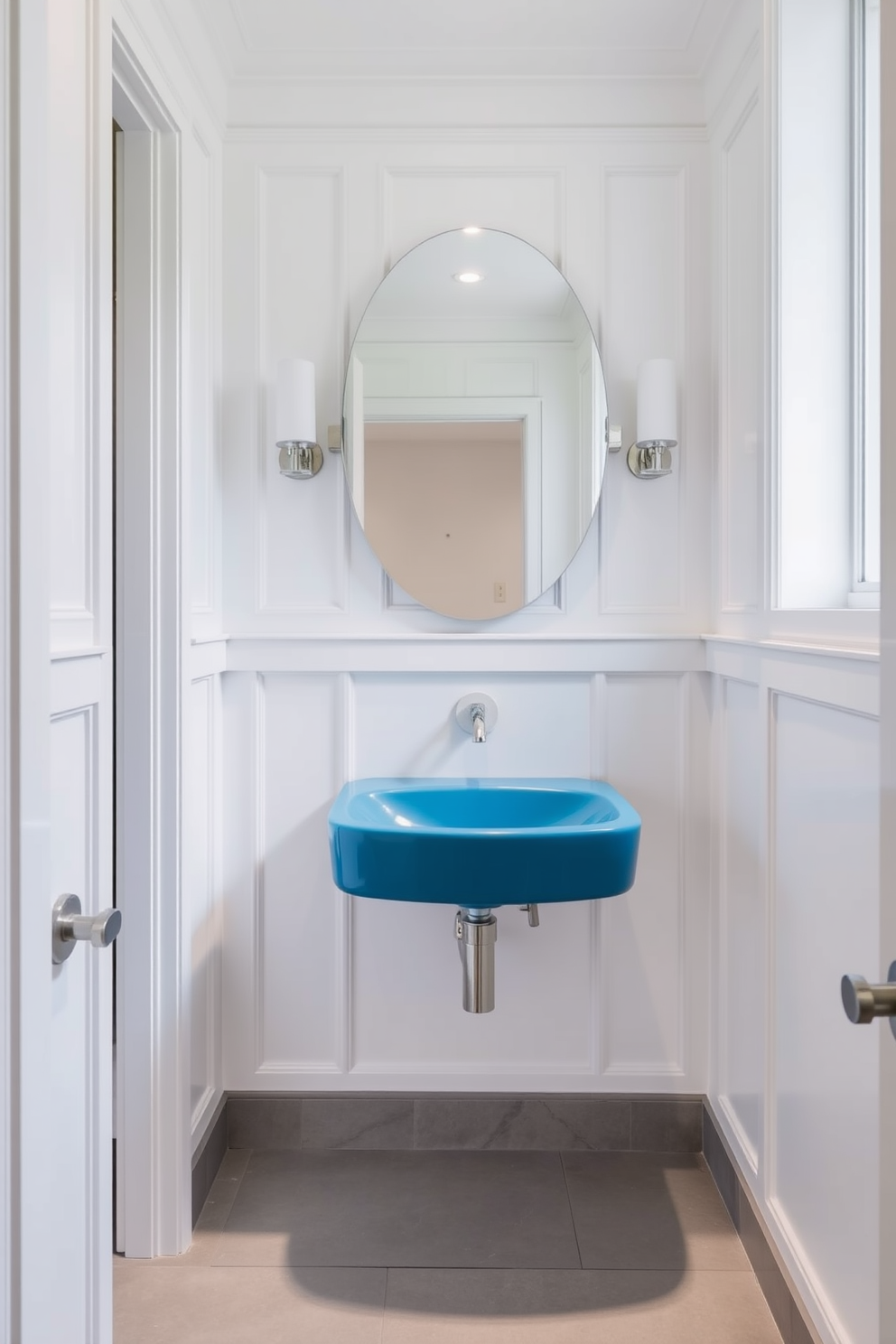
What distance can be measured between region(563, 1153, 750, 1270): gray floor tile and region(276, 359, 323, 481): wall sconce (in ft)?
5.22

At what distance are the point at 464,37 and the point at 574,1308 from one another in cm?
234

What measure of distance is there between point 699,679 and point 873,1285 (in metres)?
1.14

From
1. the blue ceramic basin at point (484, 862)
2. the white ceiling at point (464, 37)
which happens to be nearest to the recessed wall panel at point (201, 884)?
the blue ceramic basin at point (484, 862)

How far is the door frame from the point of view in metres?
1.66

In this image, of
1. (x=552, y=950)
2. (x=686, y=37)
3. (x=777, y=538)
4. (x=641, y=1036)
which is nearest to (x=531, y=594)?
(x=777, y=538)

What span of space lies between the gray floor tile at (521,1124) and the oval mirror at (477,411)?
3.71ft

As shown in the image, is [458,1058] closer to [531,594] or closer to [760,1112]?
[760,1112]

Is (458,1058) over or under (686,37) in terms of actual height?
under

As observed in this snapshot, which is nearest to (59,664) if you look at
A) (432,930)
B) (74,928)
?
(74,928)

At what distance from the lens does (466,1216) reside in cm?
181

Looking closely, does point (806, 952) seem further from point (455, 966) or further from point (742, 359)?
point (742, 359)

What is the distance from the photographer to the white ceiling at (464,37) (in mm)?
1789

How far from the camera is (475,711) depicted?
6.66ft

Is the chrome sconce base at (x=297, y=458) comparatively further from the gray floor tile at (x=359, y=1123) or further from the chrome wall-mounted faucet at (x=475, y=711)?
the gray floor tile at (x=359, y=1123)
